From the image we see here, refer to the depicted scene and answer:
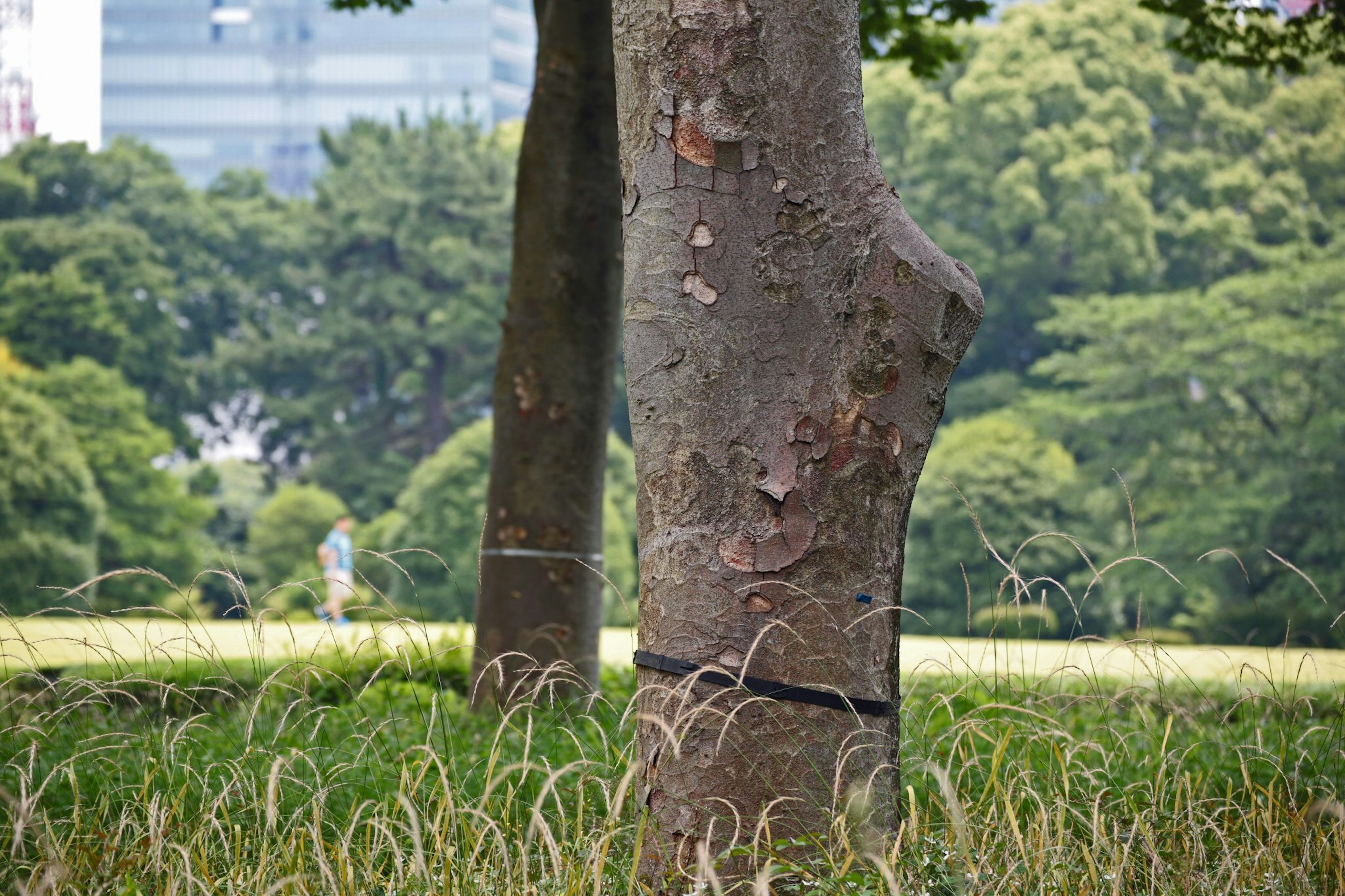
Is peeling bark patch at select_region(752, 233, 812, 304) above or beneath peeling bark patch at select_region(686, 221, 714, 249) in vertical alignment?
beneath

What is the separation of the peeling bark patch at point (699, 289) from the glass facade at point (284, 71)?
87361 mm

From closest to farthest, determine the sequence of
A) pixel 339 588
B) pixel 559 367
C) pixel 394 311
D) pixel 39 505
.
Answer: pixel 559 367 → pixel 339 588 → pixel 39 505 → pixel 394 311

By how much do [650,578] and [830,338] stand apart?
609 mm

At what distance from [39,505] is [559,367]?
16.2 m

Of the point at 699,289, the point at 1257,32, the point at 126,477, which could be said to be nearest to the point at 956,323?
the point at 699,289

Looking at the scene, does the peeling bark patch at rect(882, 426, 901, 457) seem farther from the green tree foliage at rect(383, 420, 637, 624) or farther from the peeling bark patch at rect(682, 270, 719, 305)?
the green tree foliage at rect(383, 420, 637, 624)

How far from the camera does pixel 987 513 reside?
18125 mm

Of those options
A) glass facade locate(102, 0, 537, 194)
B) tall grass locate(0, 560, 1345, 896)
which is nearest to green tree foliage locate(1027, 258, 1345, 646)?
tall grass locate(0, 560, 1345, 896)

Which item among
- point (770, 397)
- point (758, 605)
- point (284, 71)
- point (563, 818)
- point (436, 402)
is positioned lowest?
point (436, 402)

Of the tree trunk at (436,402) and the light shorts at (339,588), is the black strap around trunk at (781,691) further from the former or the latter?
the tree trunk at (436,402)

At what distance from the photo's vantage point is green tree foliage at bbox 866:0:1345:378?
22.6 metres

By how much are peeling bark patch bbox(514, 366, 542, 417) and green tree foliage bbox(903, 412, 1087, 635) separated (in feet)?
43.8

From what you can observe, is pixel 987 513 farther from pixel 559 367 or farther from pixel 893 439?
pixel 893 439

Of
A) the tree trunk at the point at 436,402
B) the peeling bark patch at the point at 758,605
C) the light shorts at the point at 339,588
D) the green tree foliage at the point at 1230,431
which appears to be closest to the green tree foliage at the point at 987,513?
the green tree foliage at the point at 1230,431
